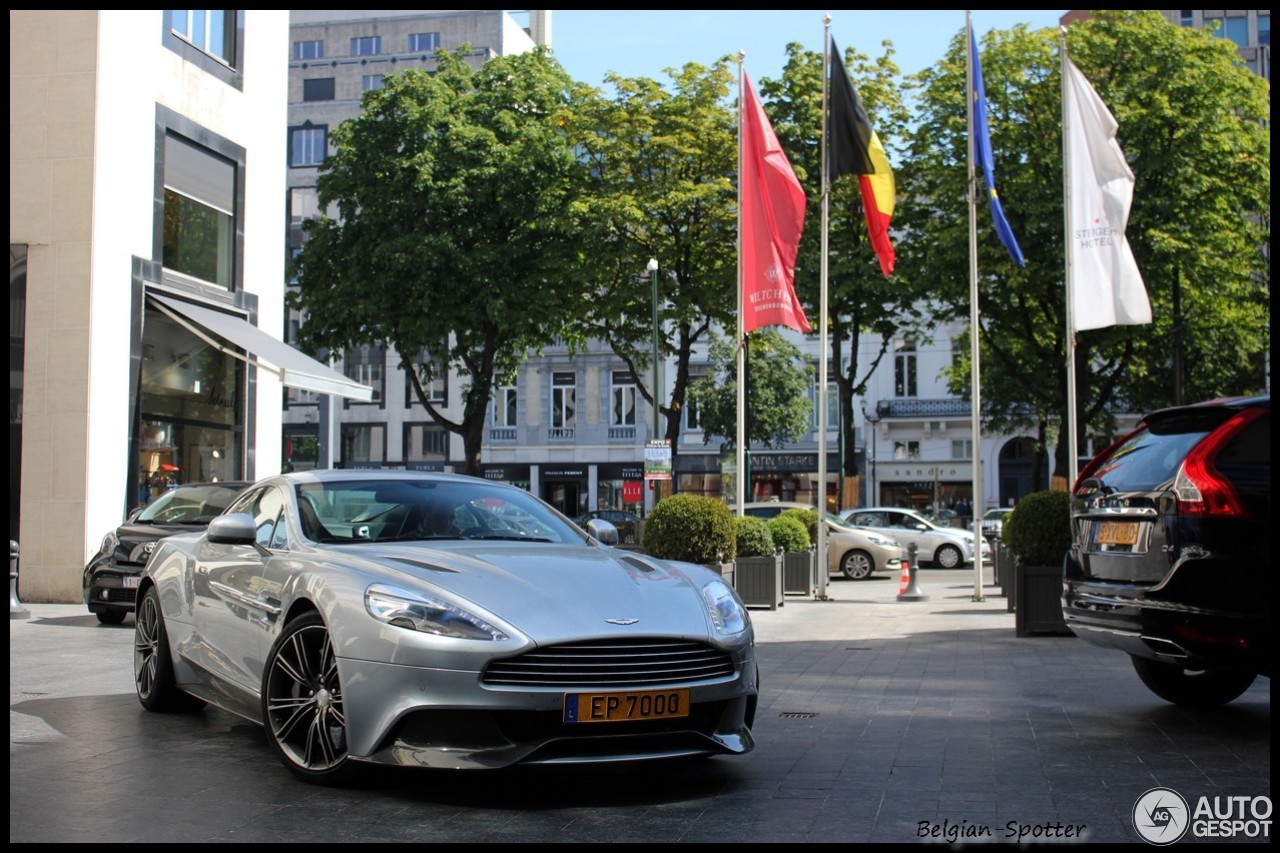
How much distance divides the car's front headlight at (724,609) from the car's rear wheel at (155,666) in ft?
11.3

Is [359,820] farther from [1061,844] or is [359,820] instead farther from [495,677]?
[1061,844]

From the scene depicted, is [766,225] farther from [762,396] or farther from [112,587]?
[762,396]

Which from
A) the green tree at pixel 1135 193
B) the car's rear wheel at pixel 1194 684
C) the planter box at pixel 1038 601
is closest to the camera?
the car's rear wheel at pixel 1194 684

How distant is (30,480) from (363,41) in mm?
51848

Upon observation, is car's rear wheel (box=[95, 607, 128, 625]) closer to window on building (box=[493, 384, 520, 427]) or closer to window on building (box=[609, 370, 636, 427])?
window on building (box=[609, 370, 636, 427])

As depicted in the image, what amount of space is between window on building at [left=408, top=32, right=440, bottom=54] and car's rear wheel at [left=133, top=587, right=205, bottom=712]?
58877 mm

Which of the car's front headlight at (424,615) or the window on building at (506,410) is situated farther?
the window on building at (506,410)

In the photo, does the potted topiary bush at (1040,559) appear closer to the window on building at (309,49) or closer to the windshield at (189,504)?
the windshield at (189,504)

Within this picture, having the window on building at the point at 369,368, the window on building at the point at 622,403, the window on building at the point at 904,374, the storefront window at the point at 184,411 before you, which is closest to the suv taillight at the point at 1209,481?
the storefront window at the point at 184,411

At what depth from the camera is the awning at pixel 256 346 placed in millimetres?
20031

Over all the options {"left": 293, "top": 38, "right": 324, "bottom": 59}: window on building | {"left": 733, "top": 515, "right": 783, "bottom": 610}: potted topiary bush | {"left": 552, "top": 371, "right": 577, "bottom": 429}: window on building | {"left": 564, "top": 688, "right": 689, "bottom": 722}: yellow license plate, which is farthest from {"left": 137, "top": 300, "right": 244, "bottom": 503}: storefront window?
{"left": 293, "top": 38, "right": 324, "bottom": 59}: window on building

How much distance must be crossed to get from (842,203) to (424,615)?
2877 cm

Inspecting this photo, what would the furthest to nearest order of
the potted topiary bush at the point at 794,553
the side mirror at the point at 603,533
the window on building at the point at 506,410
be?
the window on building at the point at 506,410, the potted topiary bush at the point at 794,553, the side mirror at the point at 603,533

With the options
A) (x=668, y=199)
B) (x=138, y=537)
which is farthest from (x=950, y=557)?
(x=138, y=537)
